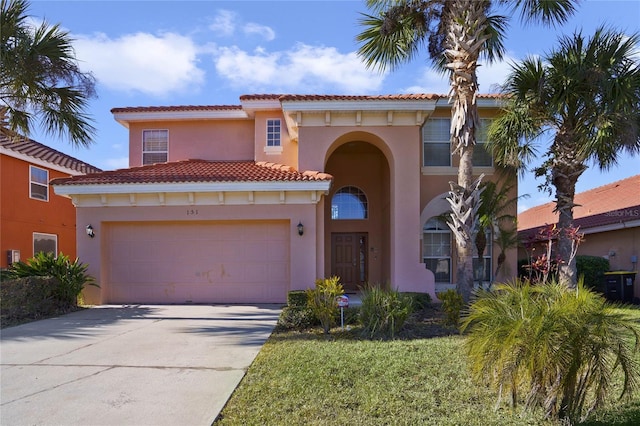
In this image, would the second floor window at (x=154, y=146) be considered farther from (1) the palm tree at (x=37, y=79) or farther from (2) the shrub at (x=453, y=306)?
(2) the shrub at (x=453, y=306)

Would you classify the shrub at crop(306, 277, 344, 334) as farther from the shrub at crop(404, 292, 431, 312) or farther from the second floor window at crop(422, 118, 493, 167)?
the second floor window at crop(422, 118, 493, 167)

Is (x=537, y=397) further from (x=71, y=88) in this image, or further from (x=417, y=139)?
(x=71, y=88)

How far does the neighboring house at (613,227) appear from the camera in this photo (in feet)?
48.0

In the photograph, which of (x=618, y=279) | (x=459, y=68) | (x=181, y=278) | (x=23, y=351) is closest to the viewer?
(x=23, y=351)

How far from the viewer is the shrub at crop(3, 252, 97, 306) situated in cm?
1105

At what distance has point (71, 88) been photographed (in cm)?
1110

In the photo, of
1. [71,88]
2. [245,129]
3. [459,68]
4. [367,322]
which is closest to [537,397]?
[367,322]

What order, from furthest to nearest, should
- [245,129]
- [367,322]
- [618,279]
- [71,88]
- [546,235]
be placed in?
[245,129]
[618,279]
[71,88]
[546,235]
[367,322]

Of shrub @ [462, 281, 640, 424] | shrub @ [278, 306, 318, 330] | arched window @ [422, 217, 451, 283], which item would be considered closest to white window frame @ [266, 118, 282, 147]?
arched window @ [422, 217, 451, 283]

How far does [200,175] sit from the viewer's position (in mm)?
12461

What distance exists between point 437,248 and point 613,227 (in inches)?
259

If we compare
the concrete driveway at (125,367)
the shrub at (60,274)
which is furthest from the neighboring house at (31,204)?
the concrete driveway at (125,367)

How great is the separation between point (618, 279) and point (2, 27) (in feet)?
59.7

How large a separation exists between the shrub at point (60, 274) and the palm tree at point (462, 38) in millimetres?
9525
